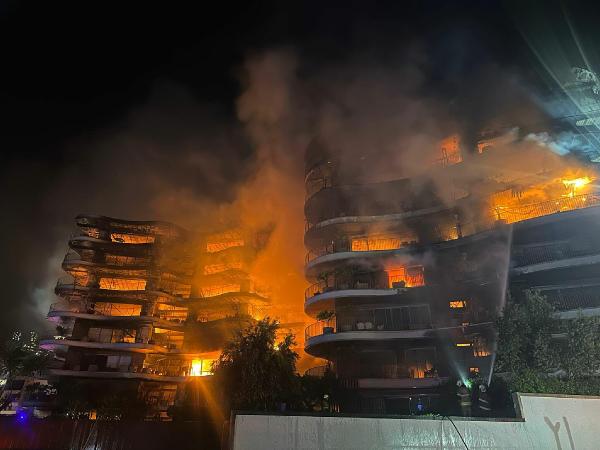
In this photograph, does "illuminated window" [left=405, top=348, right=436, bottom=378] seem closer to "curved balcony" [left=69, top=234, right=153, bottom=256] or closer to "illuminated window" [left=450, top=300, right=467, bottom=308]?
"illuminated window" [left=450, top=300, right=467, bottom=308]

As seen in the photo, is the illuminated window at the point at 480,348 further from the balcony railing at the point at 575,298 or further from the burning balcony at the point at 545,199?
the burning balcony at the point at 545,199

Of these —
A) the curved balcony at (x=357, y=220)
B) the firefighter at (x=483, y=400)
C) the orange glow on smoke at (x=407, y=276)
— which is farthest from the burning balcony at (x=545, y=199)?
the firefighter at (x=483, y=400)

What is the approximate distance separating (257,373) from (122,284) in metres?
→ 36.9

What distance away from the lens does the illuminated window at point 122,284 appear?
51594mm

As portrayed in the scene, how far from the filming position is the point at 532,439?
571 inches

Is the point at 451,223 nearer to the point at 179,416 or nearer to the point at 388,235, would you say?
the point at 388,235

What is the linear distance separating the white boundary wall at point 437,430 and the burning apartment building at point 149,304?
106 feet

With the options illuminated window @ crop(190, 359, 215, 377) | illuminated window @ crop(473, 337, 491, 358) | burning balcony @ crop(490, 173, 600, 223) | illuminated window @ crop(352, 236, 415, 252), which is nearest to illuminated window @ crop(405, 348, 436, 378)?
illuminated window @ crop(473, 337, 491, 358)

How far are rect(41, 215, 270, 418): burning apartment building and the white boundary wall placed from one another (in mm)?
32236

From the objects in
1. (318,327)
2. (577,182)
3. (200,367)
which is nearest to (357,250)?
(318,327)

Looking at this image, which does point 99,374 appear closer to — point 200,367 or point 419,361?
point 200,367

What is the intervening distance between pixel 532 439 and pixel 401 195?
1052 inches

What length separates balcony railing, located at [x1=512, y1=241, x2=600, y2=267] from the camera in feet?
97.8

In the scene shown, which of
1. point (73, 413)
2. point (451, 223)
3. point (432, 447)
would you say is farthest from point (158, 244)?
point (432, 447)
